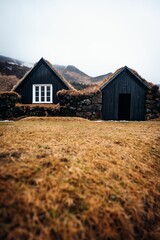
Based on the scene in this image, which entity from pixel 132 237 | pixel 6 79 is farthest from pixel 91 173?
pixel 6 79

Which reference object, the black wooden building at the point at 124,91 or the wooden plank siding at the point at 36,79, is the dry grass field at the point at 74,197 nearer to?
the black wooden building at the point at 124,91

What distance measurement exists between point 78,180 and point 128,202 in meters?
0.49

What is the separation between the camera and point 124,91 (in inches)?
595

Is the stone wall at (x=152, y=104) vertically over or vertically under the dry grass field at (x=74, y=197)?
over

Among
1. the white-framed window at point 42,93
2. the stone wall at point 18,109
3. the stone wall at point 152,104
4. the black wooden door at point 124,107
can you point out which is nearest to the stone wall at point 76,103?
the stone wall at point 18,109

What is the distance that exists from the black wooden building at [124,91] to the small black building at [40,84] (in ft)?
13.2

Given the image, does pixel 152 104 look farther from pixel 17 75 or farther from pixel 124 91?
pixel 17 75

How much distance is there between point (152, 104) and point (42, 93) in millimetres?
10600

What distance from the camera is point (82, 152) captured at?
2.19 m

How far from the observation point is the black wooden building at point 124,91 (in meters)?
14.8

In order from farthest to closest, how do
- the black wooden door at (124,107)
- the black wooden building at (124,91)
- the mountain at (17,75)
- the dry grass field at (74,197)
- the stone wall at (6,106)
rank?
1. the mountain at (17,75)
2. the black wooden door at (124,107)
3. the black wooden building at (124,91)
4. the stone wall at (6,106)
5. the dry grass field at (74,197)

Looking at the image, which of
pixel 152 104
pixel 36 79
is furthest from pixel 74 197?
pixel 36 79

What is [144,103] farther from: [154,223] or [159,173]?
[154,223]

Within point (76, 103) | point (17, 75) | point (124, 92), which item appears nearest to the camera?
point (76, 103)
